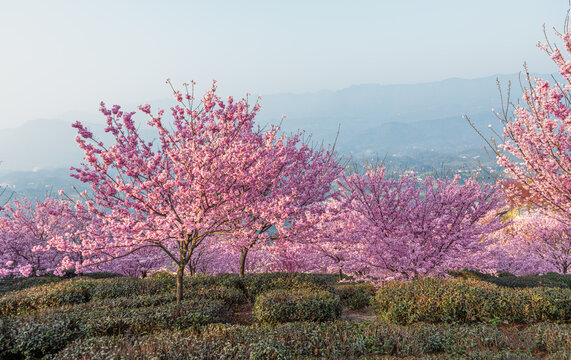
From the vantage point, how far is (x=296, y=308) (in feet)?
29.4

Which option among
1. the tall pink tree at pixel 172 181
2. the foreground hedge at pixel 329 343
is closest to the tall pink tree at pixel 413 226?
the foreground hedge at pixel 329 343

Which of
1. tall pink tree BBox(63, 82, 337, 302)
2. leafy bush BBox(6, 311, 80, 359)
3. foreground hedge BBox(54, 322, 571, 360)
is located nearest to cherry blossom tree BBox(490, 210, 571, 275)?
foreground hedge BBox(54, 322, 571, 360)

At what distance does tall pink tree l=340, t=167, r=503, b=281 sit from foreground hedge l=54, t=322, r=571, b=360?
13.5ft

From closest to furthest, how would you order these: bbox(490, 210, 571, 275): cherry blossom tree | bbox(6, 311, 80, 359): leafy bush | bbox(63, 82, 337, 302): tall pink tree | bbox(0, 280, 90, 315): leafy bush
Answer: bbox(6, 311, 80, 359): leafy bush, bbox(63, 82, 337, 302): tall pink tree, bbox(0, 280, 90, 315): leafy bush, bbox(490, 210, 571, 275): cherry blossom tree

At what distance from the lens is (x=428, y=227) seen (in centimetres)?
1215

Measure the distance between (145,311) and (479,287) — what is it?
9264 millimetres

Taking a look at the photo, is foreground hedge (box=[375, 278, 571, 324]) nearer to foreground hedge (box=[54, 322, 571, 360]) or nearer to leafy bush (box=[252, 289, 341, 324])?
foreground hedge (box=[54, 322, 571, 360])

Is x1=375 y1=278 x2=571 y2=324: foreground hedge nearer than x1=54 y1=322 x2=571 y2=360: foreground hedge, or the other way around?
x1=54 y1=322 x2=571 y2=360: foreground hedge

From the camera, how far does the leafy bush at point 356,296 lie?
1185 centimetres

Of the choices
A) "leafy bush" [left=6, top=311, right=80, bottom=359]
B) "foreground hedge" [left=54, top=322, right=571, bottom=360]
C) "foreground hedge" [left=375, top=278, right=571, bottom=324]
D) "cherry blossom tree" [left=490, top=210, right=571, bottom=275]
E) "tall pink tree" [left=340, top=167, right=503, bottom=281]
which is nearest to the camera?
"foreground hedge" [left=54, top=322, right=571, bottom=360]

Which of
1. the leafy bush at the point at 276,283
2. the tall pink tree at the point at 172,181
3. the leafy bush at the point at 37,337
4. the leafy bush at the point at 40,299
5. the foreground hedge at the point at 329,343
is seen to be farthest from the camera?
the leafy bush at the point at 276,283

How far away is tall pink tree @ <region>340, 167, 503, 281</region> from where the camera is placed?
12000 millimetres

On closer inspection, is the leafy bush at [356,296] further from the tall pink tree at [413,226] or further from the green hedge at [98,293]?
the green hedge at [98,293]

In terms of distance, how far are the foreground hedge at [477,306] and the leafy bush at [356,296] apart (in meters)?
Result: 1.93
